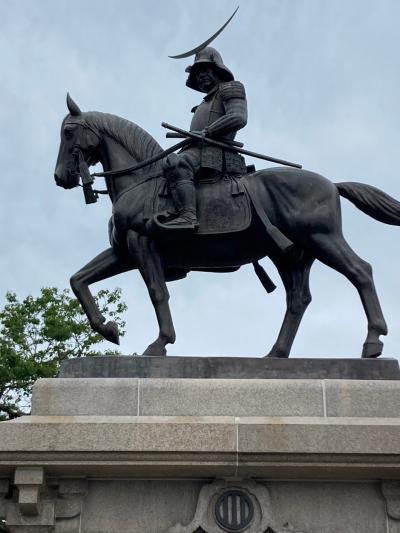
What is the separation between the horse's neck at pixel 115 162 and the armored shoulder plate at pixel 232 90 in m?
1.33

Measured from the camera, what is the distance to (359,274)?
30.9 ft

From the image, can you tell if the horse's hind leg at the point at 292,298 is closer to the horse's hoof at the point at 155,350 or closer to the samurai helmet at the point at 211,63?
the horse's hoof at the point at 155,350

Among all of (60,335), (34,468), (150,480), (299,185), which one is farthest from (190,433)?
(60,335)

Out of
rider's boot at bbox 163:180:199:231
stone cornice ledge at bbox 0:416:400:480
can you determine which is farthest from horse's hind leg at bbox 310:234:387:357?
stone cornice ledge at bbox 0:416:400:480

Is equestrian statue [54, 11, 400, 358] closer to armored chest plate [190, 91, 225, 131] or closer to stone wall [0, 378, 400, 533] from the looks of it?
armored chest plate [190, 91, 225, 131]

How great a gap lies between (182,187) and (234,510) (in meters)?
3.48

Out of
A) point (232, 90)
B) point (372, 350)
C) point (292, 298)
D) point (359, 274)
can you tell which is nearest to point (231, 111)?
point (232, 90)

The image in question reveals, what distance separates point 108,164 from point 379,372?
3.93 m

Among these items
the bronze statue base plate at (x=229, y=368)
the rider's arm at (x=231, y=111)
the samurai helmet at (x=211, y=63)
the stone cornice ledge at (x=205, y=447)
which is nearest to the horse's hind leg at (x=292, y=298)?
the bronze statue base plate at (x=229, y=368)

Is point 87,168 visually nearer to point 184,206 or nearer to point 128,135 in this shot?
point 128,135

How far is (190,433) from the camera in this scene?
7.98m

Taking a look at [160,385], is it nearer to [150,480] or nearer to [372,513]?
[150,480]

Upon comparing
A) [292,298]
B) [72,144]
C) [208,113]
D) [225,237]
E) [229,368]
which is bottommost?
[229,368]

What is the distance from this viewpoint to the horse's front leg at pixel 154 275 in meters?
9.56
